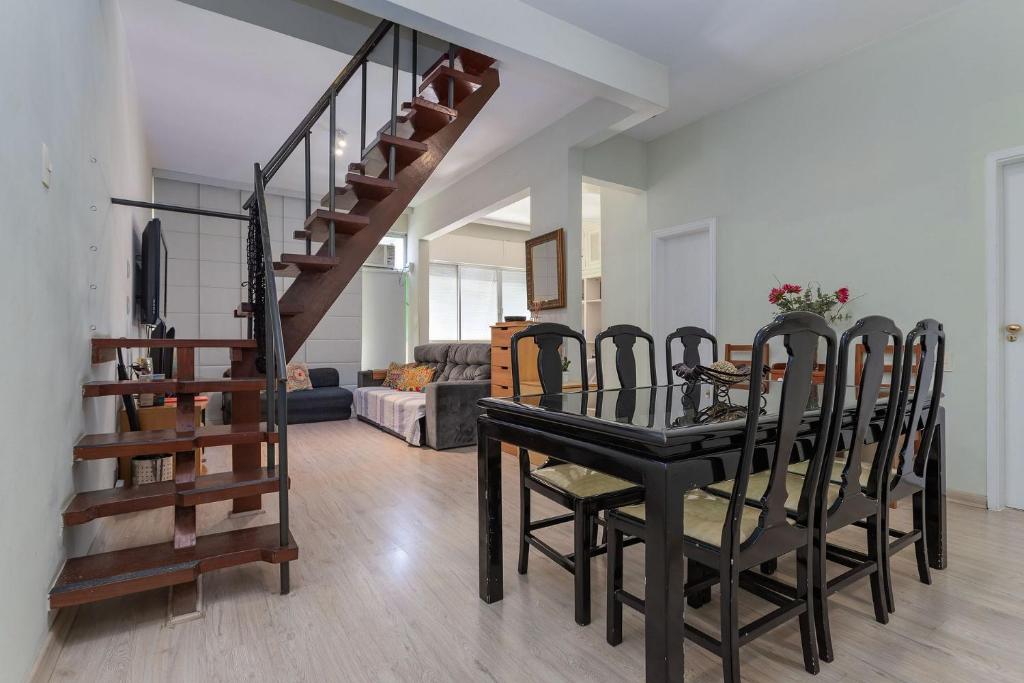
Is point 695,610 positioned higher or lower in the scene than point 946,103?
lower

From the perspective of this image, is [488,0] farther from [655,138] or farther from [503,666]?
[503,666]

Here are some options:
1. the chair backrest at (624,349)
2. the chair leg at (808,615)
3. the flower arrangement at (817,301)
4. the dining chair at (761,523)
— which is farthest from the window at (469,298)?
the chair leg at (808,615)

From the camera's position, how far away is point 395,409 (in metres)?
5.23

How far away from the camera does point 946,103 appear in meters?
3.15

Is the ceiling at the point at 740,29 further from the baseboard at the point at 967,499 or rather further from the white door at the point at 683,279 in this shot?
the baseboard at the point at 967,499

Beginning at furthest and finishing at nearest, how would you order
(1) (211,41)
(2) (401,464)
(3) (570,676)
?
(2) (401,464), (1) (211,41), (3) (570,676)

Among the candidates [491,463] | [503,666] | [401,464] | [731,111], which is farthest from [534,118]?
[503,666]

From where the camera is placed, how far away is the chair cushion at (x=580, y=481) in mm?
1903

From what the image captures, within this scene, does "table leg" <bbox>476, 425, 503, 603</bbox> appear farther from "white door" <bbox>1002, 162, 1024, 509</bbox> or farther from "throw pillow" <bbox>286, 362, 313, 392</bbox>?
"throw pillow" <bbox>286, 362, 313, 392</bbox>

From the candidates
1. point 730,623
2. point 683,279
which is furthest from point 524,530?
point 683,279

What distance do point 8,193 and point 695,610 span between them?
247 centimetres

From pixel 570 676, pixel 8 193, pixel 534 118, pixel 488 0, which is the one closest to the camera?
pixel 8 193

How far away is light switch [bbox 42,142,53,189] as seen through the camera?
162cm

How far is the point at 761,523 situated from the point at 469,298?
7.18 meters
